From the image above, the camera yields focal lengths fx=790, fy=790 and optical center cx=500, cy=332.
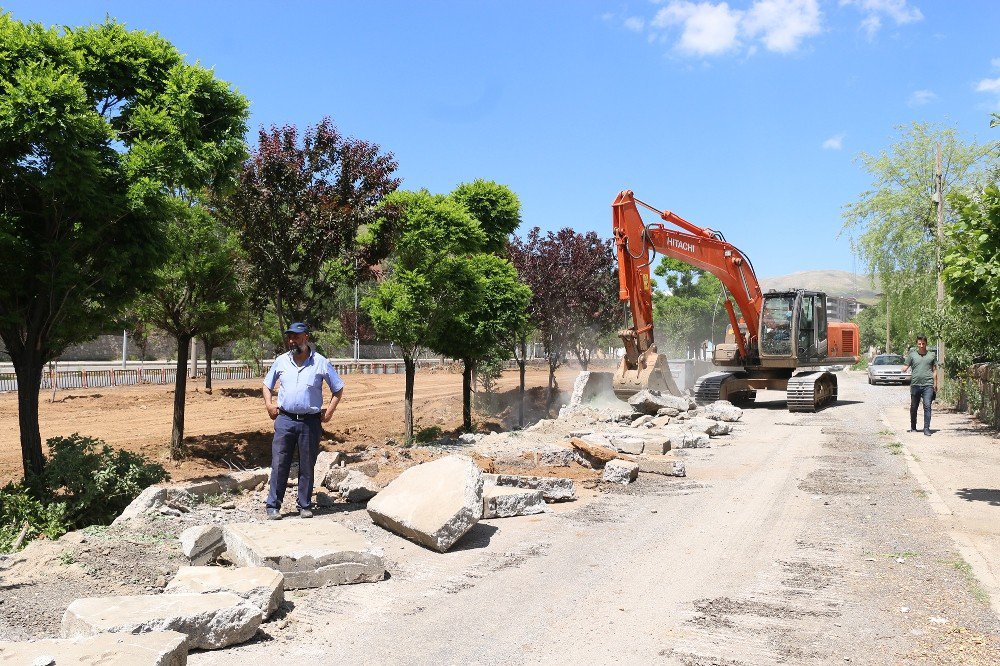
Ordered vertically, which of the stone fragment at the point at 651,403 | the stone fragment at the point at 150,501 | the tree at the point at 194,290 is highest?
the tree at the point at 194,290

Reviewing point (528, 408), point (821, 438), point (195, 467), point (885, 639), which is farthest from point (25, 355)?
point (528, 408)

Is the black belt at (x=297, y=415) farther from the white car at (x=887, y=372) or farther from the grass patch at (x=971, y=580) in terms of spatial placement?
the white car at (x=887, y=372)

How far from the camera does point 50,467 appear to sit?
26.8ft

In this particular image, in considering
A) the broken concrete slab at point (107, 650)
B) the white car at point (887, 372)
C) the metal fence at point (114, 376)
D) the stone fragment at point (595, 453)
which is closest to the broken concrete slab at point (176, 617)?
the broken concrete slab at point (107, 650)

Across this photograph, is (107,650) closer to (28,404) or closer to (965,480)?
(28,404)

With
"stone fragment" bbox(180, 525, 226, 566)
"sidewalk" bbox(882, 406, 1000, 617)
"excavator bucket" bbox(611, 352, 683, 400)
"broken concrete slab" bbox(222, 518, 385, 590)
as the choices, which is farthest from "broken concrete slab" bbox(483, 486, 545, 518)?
"excavator bucket" bbox(611, 352, 683, 400)

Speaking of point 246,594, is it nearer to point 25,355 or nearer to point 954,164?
point 25,355

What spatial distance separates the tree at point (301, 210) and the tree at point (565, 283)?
37.8ft

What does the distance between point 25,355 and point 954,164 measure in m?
30.1

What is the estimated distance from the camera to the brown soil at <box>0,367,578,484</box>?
14.9 m

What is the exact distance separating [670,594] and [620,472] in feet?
15.1

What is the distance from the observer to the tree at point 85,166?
7543 millimetres

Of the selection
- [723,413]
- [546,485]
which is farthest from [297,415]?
[723,413]

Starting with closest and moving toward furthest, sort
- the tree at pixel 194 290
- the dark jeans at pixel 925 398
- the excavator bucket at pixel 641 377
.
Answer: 1. the tree at pixel 194 290
2. the dark jeans at pixel 925 398
3. the excavator bucket at pixel 641 377
